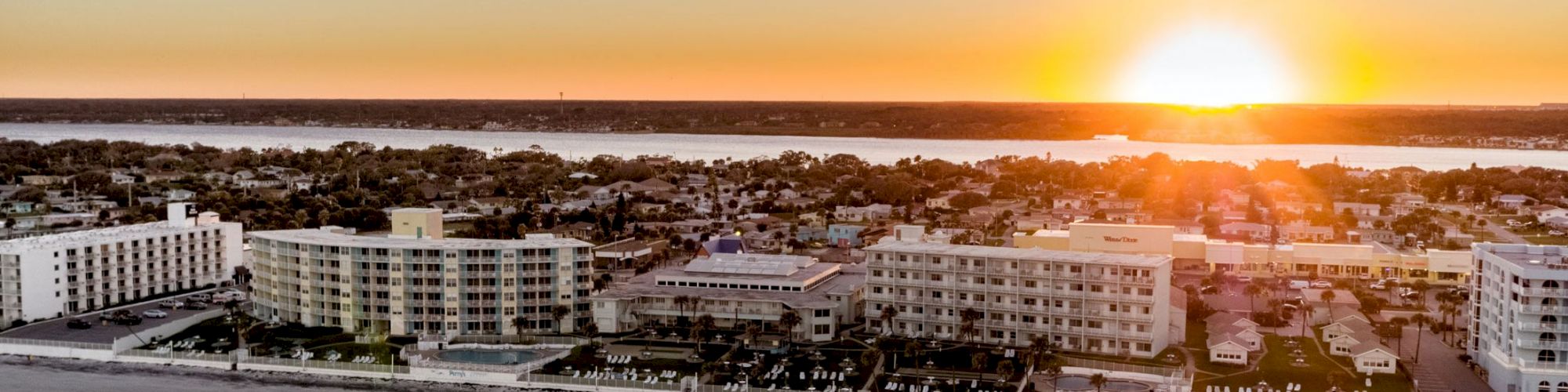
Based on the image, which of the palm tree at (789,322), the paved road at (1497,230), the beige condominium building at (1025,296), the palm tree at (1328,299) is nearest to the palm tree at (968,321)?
the beige condominium building at (1025,296)

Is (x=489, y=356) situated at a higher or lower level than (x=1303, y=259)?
lower

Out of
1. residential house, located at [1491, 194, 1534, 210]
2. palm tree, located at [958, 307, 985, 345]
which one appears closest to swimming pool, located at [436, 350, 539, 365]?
palm tree, located at [958, 307, 985, 345]

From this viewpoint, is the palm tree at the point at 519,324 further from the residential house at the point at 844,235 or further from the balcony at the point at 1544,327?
the balcony at the point at 1544,327

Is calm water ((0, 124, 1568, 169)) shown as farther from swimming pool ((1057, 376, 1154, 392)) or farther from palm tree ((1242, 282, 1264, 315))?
swimming pool ((1057, 376, 1154, 392))

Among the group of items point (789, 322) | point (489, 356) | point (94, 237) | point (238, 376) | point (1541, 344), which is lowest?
point (238, 376)

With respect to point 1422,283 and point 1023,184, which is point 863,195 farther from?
point 1422,283

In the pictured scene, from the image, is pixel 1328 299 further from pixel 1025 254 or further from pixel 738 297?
pixel 738 297

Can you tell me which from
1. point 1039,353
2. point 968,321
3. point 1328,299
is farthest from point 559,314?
point 1328,299
